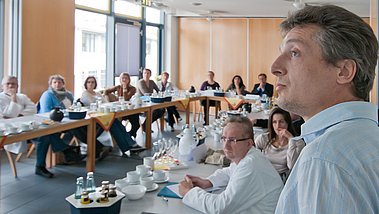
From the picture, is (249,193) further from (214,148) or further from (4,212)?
(4,212)

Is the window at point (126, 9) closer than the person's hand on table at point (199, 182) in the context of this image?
No

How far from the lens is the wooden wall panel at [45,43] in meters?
5.77

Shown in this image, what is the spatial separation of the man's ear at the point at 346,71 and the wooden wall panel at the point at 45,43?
5.67 meters

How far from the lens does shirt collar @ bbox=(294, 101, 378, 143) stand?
0.76 m

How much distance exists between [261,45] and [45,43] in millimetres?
5870

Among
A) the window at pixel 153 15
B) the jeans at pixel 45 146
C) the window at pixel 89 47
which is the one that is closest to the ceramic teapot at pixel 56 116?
the jeans at pixel 45 146

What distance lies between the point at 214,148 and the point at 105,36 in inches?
229

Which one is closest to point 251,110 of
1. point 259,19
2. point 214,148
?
point 214,148

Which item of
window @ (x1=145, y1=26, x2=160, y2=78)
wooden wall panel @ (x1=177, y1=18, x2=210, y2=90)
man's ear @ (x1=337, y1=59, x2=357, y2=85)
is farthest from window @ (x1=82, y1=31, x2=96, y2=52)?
man's ear @ (x1=337, y1=59, x2=357, y2=85)

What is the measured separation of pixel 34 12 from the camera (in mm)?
5898

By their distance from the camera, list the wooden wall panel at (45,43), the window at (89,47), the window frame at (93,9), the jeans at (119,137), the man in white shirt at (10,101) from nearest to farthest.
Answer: the man in white shirt at (10,101), the jeans at (119,137), the wooden wall panel at (45,43), the window frame at (93,9), the window at (89,47)

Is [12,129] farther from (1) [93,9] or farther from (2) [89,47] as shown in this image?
(1) [93,9]

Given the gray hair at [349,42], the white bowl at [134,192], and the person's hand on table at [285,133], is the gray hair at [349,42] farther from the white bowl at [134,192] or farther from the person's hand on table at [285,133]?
the person's hand on table at [285,133]

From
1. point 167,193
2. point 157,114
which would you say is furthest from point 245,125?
point 157,114
